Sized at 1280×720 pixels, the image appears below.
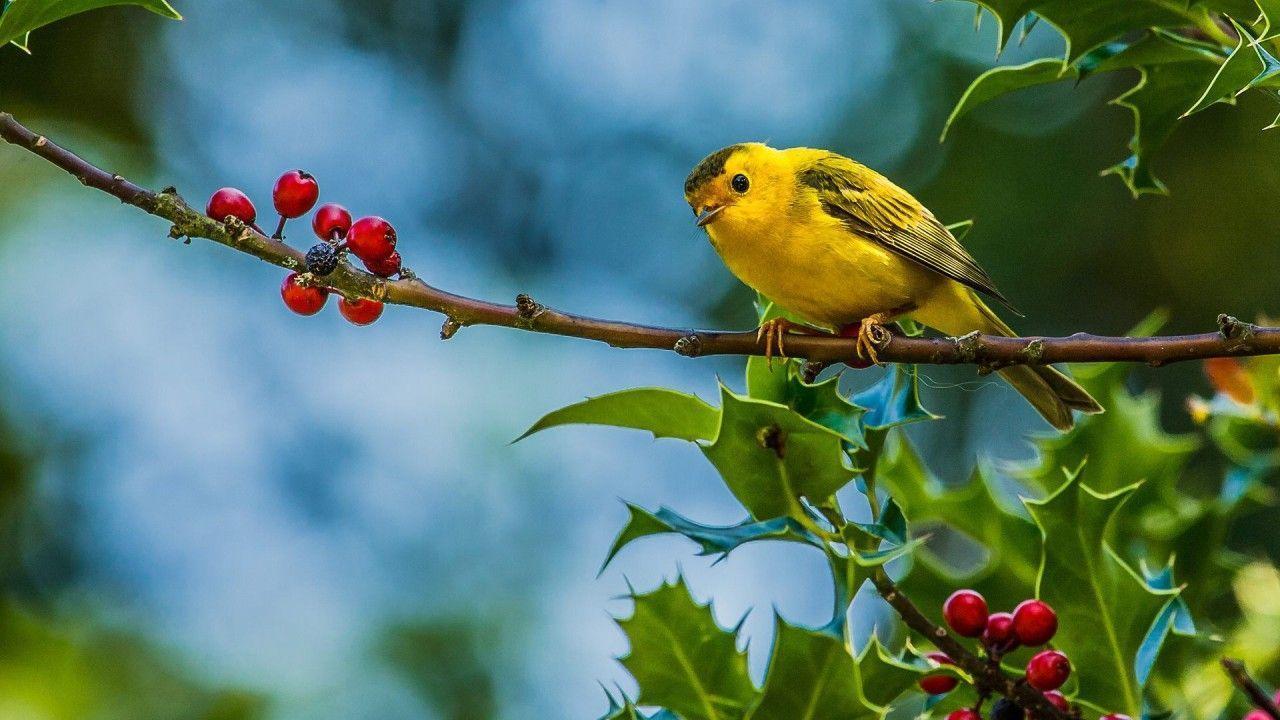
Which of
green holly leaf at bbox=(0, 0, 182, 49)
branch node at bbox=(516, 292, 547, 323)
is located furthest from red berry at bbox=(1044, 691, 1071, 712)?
green holly leaf at bbox=(0, 0, 182, 49)

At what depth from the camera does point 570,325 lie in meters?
2.12

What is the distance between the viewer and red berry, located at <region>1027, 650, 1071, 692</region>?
2.39 meters

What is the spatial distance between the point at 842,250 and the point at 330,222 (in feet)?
6.84

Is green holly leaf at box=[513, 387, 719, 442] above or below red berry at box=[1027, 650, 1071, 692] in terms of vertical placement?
above

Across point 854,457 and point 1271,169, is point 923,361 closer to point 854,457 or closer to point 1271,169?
point 854,457

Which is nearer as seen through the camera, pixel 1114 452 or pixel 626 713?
pixel 626 713

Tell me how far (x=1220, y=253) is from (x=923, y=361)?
6354 millimetres

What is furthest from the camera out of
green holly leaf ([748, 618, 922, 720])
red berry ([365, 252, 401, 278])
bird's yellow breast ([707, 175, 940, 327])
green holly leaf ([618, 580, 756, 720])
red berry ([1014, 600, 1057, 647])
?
bird's yellow breast ([707, 175, 940, 327])

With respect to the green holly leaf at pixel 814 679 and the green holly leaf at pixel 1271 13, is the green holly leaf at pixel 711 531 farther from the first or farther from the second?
the green holly leaf at pixel 1271 13

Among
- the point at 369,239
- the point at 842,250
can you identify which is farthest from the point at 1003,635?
the point at 842,250

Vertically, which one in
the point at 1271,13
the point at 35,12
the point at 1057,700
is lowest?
the point at 1057,700

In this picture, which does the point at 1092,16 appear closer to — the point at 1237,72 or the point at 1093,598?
the point at 1237,72

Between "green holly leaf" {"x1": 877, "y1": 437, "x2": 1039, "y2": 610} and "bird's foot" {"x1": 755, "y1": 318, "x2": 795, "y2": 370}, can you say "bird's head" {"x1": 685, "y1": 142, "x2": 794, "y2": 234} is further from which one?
"bird's foot" {"x1": 755, "y1": 318, "x2": 795, "y2": 370}

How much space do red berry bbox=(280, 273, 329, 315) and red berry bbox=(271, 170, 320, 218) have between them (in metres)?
0.16
